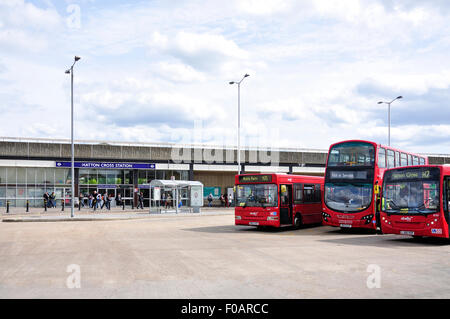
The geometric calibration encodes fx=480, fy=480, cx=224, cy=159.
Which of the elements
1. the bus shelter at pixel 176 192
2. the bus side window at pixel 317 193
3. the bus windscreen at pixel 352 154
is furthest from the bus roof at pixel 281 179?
the bus shelter at pixel 176 192

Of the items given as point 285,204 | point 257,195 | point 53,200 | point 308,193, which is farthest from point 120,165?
point 285,204

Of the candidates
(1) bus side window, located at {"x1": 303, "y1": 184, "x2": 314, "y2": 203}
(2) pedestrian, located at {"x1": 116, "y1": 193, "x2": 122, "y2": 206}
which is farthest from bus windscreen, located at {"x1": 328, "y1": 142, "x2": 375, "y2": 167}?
(2) pedestrian, located at {"x1": 116, "y1": 193, "x2": 122, "y2": 206}

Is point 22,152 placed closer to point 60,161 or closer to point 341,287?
point 60,161

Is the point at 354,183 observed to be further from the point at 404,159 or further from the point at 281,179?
the point at 404,159

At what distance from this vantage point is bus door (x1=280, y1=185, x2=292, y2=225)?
20797mm

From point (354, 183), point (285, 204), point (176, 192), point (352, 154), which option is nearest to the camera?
point (354, 183)

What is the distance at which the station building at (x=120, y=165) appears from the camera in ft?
147

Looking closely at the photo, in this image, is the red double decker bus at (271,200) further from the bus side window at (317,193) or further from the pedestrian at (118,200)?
the pedestrian at (118,200)

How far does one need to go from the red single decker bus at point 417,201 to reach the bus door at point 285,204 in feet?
15.9

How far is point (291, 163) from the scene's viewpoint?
5622cm

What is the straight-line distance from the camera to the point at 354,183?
19547 mm

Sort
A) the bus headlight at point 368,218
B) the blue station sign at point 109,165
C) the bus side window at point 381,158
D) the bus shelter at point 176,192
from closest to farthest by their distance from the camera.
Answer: the bus headlight at point 368,218 → the bus side window at point 381,158 → the bus shelter at point 176,192 → the blue station sign at point 109,165

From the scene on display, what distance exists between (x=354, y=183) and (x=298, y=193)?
3.18 meters
